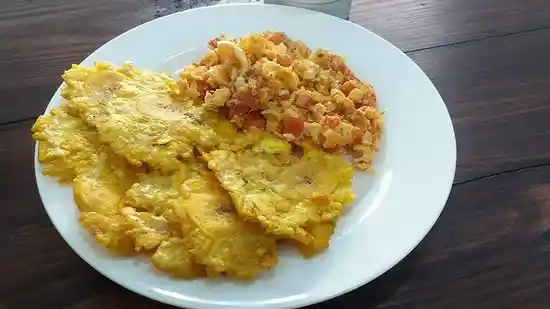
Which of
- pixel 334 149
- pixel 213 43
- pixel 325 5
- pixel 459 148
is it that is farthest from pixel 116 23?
pixel 459 148

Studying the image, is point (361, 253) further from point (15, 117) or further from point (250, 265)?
point (15, 117)

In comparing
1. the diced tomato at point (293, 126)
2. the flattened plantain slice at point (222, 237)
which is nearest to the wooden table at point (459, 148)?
the flattened plantain slice at point (222, 237)

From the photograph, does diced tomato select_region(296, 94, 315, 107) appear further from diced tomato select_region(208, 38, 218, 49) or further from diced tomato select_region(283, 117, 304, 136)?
diced tomato select_region(208, 38, 218, 49)

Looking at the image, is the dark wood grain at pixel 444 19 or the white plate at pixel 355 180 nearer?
the white plate at pixel 355 180

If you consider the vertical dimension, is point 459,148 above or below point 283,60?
below

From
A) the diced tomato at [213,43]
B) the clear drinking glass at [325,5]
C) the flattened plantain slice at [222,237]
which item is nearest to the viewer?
the flattened plantain slice at [222,237]

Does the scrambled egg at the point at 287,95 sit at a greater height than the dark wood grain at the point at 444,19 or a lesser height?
greater

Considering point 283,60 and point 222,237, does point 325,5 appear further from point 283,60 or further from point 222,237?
point 222,237

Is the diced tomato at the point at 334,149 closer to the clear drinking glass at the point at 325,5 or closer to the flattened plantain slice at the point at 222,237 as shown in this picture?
the flattened plantain slice at the point at 222,237
